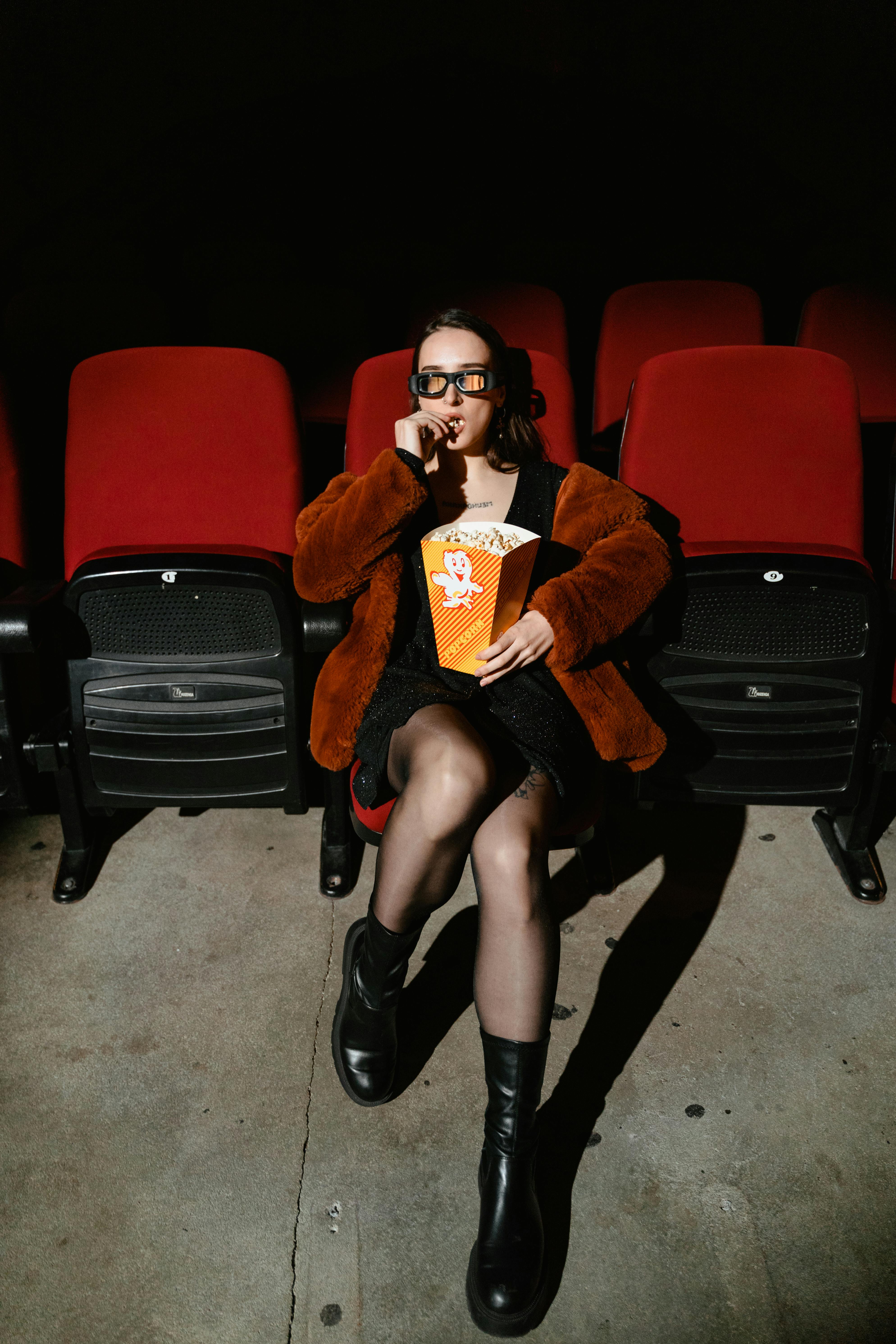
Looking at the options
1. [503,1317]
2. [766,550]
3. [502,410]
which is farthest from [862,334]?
[503,1317]

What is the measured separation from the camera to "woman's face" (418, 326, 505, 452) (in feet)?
4.10

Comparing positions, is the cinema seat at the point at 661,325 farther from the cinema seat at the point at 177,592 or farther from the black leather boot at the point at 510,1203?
the black leather boot at the point at 510,1203

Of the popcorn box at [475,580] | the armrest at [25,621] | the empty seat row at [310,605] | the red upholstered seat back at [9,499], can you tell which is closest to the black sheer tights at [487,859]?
the popcorn box at [475,580]

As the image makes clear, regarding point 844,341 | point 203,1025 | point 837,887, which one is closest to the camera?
point 203,1025

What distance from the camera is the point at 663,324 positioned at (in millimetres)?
2303

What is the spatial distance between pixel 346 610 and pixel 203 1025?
682mm

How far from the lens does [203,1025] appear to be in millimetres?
1223

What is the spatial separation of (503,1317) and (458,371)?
4.02 ft

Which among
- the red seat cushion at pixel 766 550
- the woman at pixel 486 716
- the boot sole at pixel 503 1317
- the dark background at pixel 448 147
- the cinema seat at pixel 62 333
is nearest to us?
the boot sole at pixel 503 1317

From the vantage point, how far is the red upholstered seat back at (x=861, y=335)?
7.82 feet

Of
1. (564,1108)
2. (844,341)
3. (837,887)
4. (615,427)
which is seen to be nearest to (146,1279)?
(564,1108)

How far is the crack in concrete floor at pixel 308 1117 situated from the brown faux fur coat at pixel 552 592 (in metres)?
0.39

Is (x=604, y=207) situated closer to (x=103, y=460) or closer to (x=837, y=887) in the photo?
(x=103, y=460)

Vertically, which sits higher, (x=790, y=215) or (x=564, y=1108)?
(x=790, y=215)
